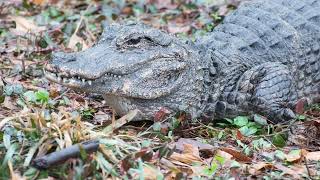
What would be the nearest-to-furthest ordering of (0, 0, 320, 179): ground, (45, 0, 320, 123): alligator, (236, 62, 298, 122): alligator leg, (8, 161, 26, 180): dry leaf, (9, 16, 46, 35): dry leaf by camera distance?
(8, 161, 26, 180): dry leaf
(0, 0, 320, 179): ground
(45, 0, 320, 123): alligator
(236, 62, 298, 122): alligator leg
(9, 16, 46, 35): dry leaf

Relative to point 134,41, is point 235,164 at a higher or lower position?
lower

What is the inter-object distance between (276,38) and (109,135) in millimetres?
2162

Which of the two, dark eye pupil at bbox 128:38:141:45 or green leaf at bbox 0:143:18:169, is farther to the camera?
dark eye pupil at bbox 128:38:141:45

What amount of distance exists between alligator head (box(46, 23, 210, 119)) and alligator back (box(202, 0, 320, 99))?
41 centimetres

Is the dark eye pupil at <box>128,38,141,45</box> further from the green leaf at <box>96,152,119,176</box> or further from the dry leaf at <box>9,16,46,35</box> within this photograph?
the dry leaf at <box>9,16,46,35</box>

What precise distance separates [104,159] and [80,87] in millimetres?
972

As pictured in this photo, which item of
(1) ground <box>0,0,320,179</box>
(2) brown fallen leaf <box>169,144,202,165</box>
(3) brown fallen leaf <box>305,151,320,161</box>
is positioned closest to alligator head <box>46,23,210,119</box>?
(1) ground <box>0,0,320,179</box>

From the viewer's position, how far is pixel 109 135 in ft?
12.6

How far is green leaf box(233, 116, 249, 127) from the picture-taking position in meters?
4.87

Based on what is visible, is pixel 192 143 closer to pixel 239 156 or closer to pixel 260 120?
pixel 239 156

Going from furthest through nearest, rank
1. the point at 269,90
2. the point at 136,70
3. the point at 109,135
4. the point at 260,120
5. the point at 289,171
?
the point at 269,90
the point at 260,120
the point at 136,70
the point at 109,135
the point at 289,171

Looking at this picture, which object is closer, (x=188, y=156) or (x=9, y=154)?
(x=9, y=154)

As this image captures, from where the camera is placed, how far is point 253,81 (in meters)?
5.17

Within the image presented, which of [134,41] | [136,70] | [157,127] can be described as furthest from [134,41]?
[157,127]
